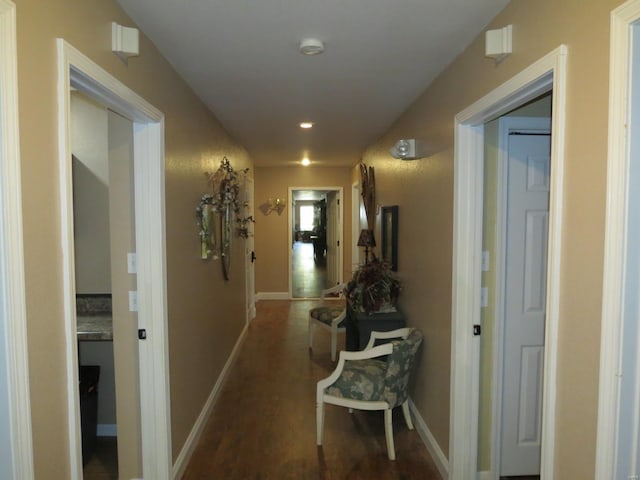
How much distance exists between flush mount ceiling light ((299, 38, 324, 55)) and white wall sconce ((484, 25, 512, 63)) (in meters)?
0.76

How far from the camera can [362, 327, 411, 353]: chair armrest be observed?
3.05m

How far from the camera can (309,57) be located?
7.27 feet

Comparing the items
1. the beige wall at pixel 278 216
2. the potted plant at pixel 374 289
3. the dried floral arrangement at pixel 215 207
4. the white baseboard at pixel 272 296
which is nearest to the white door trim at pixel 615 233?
the potted plant at pixel 374 289

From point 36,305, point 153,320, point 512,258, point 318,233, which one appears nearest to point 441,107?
point 512,258

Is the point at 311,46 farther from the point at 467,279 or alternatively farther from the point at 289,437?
the point at 289,437

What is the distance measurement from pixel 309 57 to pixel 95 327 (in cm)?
202

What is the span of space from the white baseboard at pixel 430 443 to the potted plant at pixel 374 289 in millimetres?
775

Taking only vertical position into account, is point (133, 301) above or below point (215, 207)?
below

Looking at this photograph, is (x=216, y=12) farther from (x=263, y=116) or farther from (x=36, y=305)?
(x=263, y=116)

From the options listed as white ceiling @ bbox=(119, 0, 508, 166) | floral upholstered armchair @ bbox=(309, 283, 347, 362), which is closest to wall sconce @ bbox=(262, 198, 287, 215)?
floral upholstered armchair @ bbox=(309, 283, 347, 362)

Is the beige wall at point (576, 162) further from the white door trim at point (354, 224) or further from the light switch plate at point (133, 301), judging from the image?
the white door trim at point (354, 224)

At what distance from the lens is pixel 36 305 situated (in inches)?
45.2

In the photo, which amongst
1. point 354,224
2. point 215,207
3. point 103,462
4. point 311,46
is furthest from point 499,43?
point 354,224

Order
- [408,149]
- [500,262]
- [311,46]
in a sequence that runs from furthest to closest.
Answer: [408,149] < [500,262] < [311,46]
